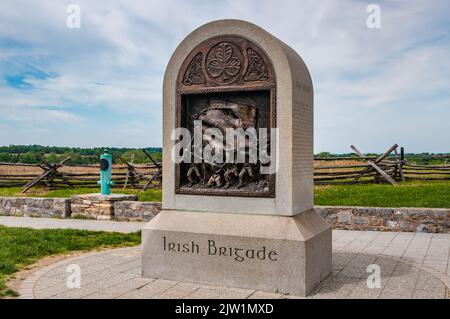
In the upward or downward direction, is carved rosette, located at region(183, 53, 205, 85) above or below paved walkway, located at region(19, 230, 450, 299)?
above

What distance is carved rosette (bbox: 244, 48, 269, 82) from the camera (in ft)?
17.6

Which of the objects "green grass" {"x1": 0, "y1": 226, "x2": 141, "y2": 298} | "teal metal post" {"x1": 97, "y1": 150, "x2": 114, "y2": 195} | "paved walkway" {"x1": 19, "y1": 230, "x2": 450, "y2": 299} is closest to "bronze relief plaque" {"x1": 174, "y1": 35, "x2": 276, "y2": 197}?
"paved walkway" {"x1": 19, "y1": 230, "x2": 450, "y2": 299}

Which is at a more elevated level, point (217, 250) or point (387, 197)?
point (387, 197)

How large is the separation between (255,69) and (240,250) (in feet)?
7.01

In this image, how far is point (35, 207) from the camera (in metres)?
12.6

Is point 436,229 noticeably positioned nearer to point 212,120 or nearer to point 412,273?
point 412,273

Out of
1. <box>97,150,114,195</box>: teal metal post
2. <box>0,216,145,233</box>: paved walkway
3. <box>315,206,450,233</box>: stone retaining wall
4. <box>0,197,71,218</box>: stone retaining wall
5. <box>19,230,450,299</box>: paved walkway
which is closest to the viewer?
<box>19,230,450,299</box>: paved walkway

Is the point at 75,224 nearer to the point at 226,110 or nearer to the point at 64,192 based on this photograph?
the point at 64,192

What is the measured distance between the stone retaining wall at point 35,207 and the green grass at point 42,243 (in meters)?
2.23

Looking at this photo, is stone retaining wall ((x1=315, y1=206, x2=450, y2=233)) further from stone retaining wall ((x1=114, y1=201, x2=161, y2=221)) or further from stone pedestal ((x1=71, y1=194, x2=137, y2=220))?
stone pedestal ((x1=71, y1=194, x2=137, y2=220))

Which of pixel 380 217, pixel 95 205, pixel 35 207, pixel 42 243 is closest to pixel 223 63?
pixel 42 243

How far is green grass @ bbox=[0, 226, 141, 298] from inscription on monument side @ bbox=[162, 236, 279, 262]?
2182 millimetres

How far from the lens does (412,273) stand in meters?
5.98
